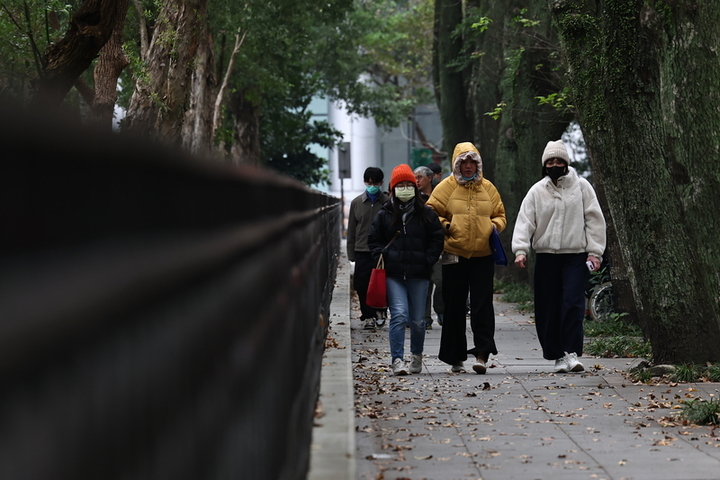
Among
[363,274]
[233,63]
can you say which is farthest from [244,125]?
[363,274]

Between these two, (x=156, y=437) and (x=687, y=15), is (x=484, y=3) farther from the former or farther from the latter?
(x=156, y=437)

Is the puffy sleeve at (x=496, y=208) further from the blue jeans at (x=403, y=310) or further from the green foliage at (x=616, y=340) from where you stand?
the green foliage at (x=616, y=340)

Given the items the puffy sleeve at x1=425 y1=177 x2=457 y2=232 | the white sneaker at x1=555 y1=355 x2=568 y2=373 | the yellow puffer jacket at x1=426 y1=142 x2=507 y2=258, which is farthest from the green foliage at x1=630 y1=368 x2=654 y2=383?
the puffy sleeve at x1=425 y1=177 x2=457 y2=232

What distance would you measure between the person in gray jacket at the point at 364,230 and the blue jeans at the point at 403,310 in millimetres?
4033

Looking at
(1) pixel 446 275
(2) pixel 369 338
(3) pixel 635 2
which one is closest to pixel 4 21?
(2) pixel 369 338

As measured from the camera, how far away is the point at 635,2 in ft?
29.5

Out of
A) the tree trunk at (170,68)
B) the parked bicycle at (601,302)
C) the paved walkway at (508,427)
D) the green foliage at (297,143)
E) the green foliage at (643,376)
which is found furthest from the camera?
the green foliage at (297,143)

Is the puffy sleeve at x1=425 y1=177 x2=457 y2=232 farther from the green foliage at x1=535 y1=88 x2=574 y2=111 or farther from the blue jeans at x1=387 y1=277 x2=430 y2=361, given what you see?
the green foliage at x1=535 y1=88 x2=574 y2=111

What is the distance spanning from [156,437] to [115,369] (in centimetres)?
19

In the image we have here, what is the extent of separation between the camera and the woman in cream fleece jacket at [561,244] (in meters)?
9.54

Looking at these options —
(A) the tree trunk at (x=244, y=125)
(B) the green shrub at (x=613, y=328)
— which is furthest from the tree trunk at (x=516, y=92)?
(A) the tree trunk at (x=244, y=125)

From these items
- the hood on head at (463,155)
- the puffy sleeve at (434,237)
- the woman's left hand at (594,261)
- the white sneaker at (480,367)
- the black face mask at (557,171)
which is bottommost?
the white sneaker at (480,367)

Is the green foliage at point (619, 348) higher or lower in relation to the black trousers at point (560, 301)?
lower

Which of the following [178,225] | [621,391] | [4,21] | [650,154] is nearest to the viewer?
[178,225]
